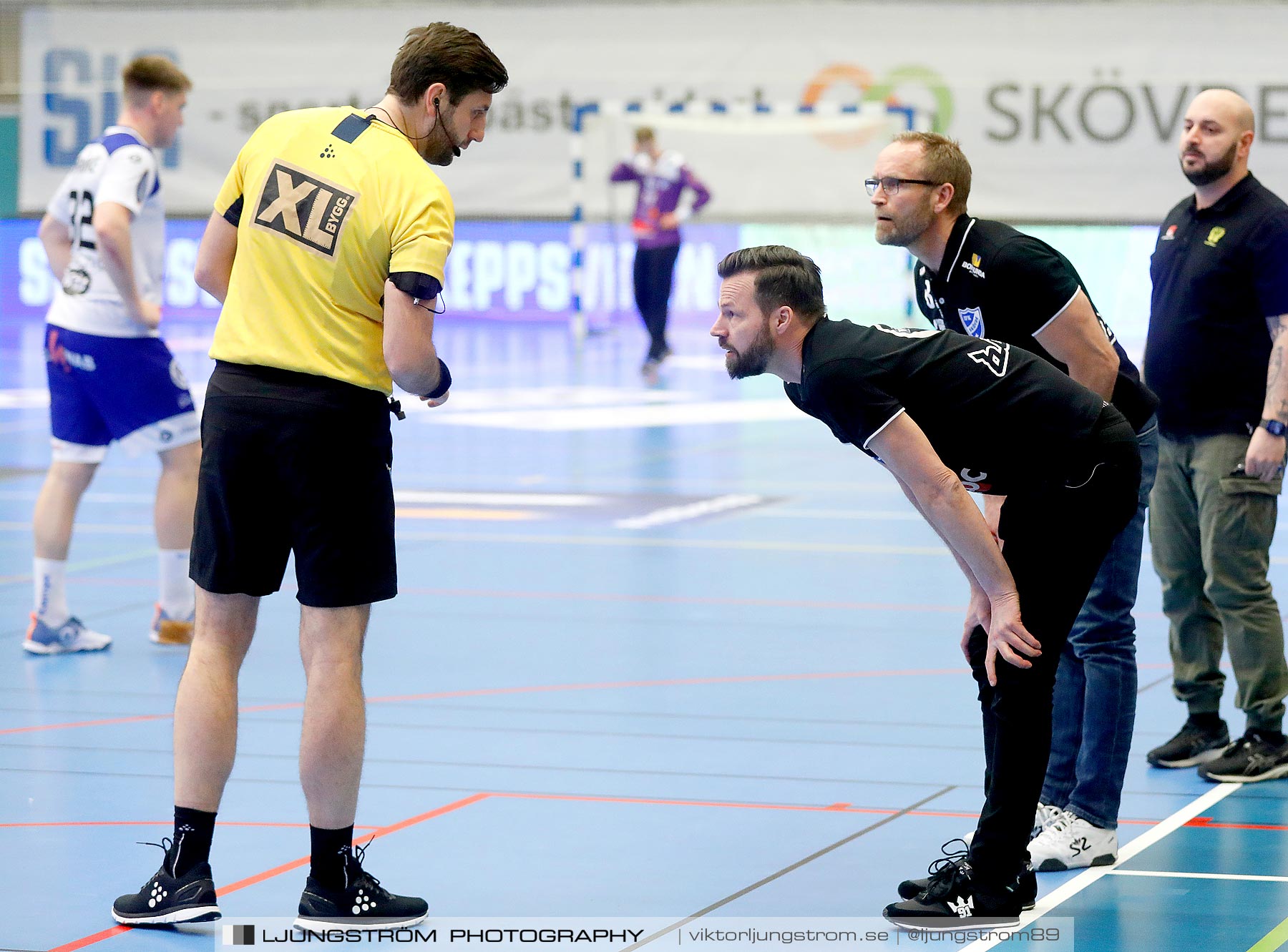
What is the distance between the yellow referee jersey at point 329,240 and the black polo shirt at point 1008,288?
133 centimetres

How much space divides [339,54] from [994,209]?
956 cm

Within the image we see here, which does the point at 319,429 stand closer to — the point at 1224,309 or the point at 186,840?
the point at 186,840

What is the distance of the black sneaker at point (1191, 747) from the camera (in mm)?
5895

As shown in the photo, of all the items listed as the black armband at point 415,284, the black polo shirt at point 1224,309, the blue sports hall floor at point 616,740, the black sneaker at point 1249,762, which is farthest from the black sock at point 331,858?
the black polo shirt at point 1224,309

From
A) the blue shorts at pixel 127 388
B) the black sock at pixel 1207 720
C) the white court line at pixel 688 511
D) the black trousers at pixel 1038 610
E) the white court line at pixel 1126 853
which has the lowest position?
the white court line at pixel 1126 853

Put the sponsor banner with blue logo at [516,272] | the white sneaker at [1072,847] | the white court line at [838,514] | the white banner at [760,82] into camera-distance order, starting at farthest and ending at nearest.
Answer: the sponsor banner with blue logo at [516,272] → the white banner at [760,82] → the white court line at [838,514] → the white sneaker at [1072,847]

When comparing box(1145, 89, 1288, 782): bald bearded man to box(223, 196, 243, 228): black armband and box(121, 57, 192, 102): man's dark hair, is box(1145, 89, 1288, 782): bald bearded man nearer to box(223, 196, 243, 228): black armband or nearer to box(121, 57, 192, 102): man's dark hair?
box(223, 196, 243, 228): black armband

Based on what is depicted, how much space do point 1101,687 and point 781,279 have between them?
5.23ft

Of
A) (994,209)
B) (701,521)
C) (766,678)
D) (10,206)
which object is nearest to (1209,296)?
(766,678)

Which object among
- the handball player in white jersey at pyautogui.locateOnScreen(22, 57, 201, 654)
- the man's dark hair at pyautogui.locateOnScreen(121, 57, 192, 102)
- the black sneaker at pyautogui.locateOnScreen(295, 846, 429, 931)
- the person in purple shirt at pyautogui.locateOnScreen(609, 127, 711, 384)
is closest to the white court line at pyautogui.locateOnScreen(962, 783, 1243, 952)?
the black sneaker at pyautogui.locateOnScreen(295, 846, 429, 931)

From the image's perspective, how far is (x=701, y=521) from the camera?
36.5 ft

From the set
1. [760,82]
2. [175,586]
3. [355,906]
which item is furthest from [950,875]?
[760,82]

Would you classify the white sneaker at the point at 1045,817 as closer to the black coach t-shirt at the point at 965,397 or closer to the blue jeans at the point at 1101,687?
the blue jeans at the point at 1101,687

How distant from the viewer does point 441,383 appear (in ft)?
14.1
